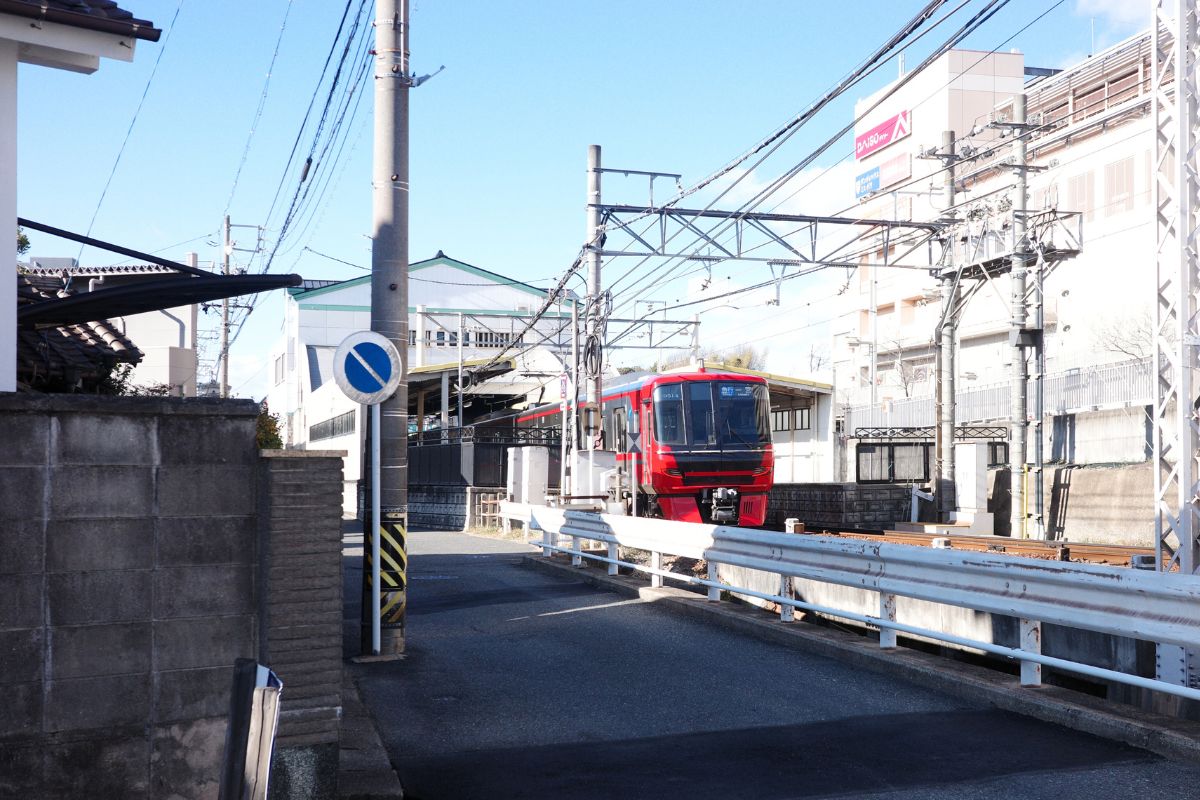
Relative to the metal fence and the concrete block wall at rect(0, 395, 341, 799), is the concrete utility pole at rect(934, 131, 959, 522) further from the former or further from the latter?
the concrete block wall at rect(0, 395, 341, 799)

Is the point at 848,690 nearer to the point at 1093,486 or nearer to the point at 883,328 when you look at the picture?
the point at 1093,486

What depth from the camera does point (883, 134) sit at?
Result: 64.8 m

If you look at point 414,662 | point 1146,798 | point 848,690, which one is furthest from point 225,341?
point 1146,798

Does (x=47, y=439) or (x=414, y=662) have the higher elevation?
(x=47, y=439)

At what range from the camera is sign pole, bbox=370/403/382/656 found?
9.23 metres

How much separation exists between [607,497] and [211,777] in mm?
17366

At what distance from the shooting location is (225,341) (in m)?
38.5

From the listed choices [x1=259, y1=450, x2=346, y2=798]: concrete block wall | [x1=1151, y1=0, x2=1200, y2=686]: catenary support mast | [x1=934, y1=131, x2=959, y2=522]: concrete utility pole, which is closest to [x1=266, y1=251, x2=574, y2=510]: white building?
[x1=934, y1=131, x2=959, y2=522]: concrete utility pole

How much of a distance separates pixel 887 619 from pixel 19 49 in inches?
275

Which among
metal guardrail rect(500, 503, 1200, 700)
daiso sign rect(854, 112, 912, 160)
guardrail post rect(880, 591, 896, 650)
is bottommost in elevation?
guardrail post rect(880, 591, 896, 650)

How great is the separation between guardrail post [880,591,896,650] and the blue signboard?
5946 centimetres

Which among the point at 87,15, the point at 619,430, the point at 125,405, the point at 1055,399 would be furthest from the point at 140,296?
the point at 1055,399

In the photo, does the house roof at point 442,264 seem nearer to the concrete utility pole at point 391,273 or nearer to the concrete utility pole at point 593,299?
the concrete utility pole at point 593,299

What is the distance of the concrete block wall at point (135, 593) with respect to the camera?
189 inches
